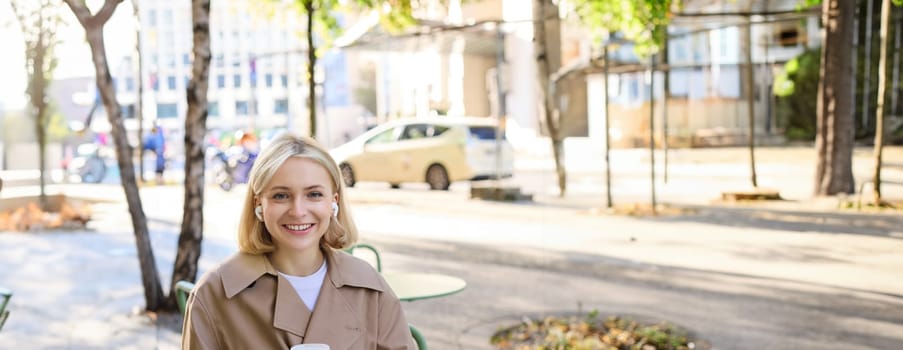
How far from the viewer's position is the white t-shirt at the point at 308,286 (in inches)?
84.7

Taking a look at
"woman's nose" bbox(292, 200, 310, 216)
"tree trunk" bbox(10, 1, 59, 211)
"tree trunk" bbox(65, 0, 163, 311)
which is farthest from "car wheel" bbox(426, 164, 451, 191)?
"woman's nose" bbox(292, 200, 310, 216)

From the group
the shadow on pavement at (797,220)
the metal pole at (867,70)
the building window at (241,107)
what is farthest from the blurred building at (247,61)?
the metal pole at (867,70)

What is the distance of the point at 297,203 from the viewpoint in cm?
215

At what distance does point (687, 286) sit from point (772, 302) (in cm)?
72

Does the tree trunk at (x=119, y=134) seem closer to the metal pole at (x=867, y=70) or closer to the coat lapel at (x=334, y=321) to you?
the coat lapel at (x=334, y=321)

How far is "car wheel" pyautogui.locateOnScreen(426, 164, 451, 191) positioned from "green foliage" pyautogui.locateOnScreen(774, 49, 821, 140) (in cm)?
583

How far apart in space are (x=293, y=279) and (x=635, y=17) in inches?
345

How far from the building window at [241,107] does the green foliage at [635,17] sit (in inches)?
178

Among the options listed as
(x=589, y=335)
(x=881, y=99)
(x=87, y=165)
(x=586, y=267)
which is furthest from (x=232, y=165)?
(x=589, y=335)

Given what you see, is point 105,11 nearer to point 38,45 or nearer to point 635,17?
point 635,17

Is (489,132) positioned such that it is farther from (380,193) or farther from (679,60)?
(679,60)

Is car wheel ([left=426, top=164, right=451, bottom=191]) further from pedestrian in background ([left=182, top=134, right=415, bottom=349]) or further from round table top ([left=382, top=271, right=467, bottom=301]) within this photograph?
pedestrian in background ([left=182, top=134, right=415, bottom=349])

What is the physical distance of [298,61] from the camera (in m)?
14.0

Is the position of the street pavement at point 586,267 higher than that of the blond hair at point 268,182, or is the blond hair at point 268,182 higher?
the blond hair at point 268,182
